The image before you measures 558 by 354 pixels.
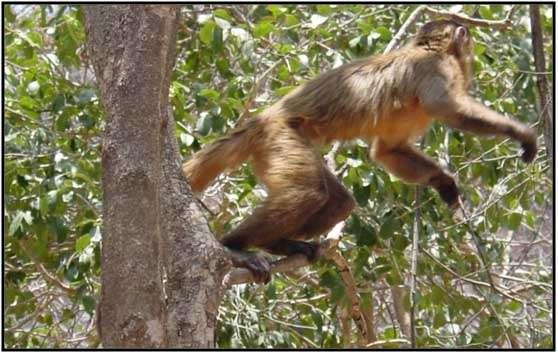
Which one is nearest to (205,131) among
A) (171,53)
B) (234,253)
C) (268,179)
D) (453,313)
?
(268,179)

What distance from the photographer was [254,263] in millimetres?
5305

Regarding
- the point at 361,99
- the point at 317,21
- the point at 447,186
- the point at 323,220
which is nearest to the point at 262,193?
the point at 317,21

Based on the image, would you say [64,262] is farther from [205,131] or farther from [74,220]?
[205,131]

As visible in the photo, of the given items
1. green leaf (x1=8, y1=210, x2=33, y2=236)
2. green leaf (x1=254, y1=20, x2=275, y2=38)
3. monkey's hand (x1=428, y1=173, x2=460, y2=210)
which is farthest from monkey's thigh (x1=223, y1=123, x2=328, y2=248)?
green leaf (x1=8, y1=210, x2=33, y2=236)

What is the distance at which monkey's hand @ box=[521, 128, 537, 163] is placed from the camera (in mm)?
5797

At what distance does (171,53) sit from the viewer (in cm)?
407

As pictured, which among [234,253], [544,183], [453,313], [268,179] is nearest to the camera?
[234,253]

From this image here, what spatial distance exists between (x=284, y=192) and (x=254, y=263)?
22.4 inches

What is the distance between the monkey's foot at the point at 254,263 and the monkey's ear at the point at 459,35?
233cm

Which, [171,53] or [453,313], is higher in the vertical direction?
[171,53]

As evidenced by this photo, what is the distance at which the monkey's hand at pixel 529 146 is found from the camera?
580 centimetres

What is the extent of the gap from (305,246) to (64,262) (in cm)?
247

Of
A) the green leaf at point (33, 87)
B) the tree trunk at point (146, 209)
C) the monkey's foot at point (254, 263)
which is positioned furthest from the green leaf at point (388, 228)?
the green leaf at point (33, 87)

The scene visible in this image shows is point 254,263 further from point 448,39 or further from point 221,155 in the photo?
point 448,39
